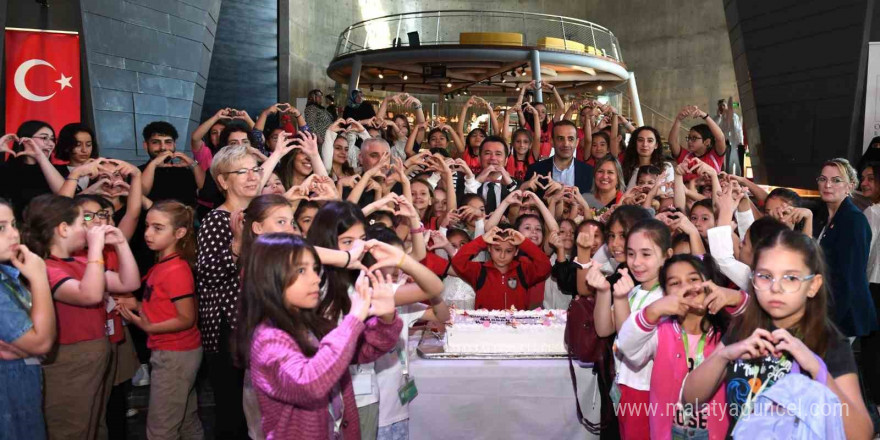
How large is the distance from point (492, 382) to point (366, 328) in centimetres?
89

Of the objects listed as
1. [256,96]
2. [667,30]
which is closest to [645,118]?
[667,30]

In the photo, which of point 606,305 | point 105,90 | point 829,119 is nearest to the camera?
point 606,305

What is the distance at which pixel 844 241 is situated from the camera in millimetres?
4457

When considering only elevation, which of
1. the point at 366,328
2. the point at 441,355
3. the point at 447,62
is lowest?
the point at 441,355

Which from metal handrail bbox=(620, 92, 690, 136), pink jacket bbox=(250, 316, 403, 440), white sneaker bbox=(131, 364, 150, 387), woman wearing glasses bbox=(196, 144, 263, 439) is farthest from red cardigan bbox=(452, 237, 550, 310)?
metal handrail bbox=(620, 92, 690, 136)

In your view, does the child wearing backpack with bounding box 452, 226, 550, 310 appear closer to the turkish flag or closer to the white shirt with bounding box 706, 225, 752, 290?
the white shirt with bounding box 706, 225, 752, 290

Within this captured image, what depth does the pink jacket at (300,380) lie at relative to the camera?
208 centimetres

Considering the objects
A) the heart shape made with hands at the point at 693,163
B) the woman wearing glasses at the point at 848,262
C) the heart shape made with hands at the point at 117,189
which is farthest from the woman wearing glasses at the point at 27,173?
the woman wearing glasses at the point at 848,262

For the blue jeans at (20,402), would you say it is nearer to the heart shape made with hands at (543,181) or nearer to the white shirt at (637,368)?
the white shirt at (637,368)

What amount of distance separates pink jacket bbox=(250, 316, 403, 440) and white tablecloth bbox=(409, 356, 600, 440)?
78 centimetres

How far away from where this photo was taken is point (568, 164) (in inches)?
241

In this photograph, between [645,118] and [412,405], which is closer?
[412,405]

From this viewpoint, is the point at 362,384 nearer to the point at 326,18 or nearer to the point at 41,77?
the point at 41,77

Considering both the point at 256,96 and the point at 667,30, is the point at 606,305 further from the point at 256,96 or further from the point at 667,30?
the point at 667,30
